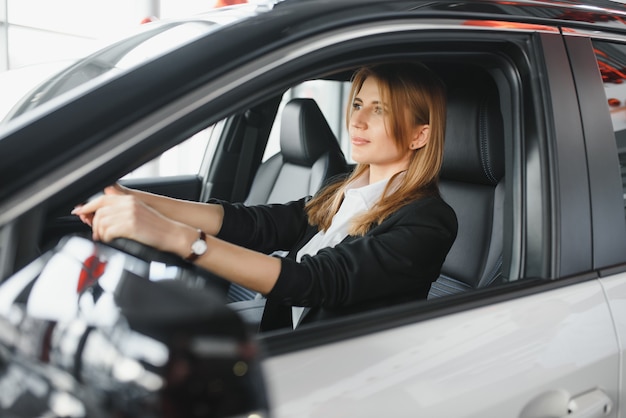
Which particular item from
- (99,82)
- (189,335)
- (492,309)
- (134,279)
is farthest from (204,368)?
(492,309)

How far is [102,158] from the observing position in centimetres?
79

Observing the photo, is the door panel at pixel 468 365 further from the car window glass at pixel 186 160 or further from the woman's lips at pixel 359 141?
the car window glass at pixel 186 160

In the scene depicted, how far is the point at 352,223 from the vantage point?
5.10ft

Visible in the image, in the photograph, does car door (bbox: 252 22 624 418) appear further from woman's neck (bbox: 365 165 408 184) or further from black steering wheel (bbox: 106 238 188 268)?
woman's neck (bbox: 365 165 408 184)

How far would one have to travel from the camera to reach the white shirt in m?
1.58

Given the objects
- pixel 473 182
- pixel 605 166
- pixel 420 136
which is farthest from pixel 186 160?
pixel 605 166

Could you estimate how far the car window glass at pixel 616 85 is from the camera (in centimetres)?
130

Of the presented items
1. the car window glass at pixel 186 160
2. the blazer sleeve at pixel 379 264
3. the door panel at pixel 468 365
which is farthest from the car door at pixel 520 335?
the car window glass at pixel 186 160

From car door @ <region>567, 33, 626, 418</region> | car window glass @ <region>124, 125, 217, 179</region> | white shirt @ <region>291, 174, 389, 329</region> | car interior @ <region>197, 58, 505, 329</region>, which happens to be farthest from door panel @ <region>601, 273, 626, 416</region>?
car window glass @ <region>124, 125, 217, 179</region>

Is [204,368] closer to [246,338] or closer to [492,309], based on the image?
[246,338]

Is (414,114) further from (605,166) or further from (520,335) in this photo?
(520,335)

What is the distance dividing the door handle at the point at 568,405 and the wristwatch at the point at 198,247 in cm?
62

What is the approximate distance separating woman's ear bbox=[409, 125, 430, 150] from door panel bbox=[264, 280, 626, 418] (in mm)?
598

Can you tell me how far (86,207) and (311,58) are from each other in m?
0.51
